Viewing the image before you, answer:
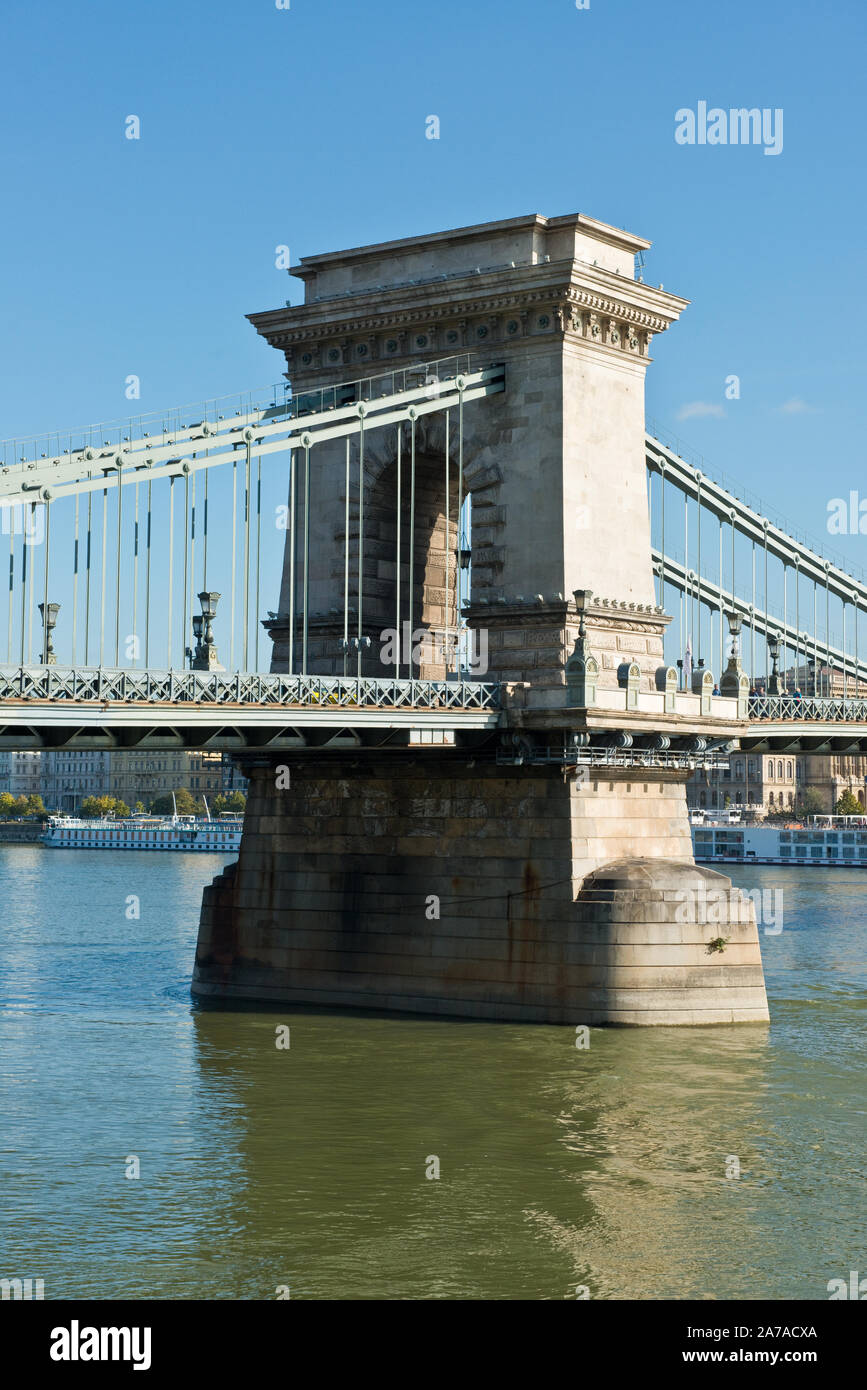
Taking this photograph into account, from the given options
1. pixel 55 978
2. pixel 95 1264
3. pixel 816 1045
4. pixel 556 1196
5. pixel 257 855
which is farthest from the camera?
pixel 55 978

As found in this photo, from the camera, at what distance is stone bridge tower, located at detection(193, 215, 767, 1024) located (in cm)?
4134

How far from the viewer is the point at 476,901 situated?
4278cm

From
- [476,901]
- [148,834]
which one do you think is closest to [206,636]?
[476,901]

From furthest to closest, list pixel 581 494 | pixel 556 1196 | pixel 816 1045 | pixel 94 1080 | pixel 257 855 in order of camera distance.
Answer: pixel 257 855, pixel 581 494, pixel 816 1045, pixel 94 1080, pixel 556 1196

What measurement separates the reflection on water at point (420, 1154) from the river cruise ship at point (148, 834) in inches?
4667

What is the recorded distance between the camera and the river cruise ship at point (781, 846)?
133 metres

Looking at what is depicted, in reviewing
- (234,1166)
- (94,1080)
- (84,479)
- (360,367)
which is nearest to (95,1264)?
(234,1166)

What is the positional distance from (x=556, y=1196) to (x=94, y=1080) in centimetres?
1163

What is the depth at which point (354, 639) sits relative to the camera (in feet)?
155

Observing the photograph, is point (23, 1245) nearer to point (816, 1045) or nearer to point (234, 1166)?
point (234, 1166)

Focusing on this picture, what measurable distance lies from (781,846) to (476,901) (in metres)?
97.0

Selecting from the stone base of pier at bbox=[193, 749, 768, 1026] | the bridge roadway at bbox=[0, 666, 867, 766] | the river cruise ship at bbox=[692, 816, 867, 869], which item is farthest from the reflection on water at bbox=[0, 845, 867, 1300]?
the river cruise ship at bbox=[692, 816, 867, 869]

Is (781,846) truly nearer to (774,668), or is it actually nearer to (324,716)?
(774,668)

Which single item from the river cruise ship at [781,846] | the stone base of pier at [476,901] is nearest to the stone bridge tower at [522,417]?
the stone base of pier at [476,901]
